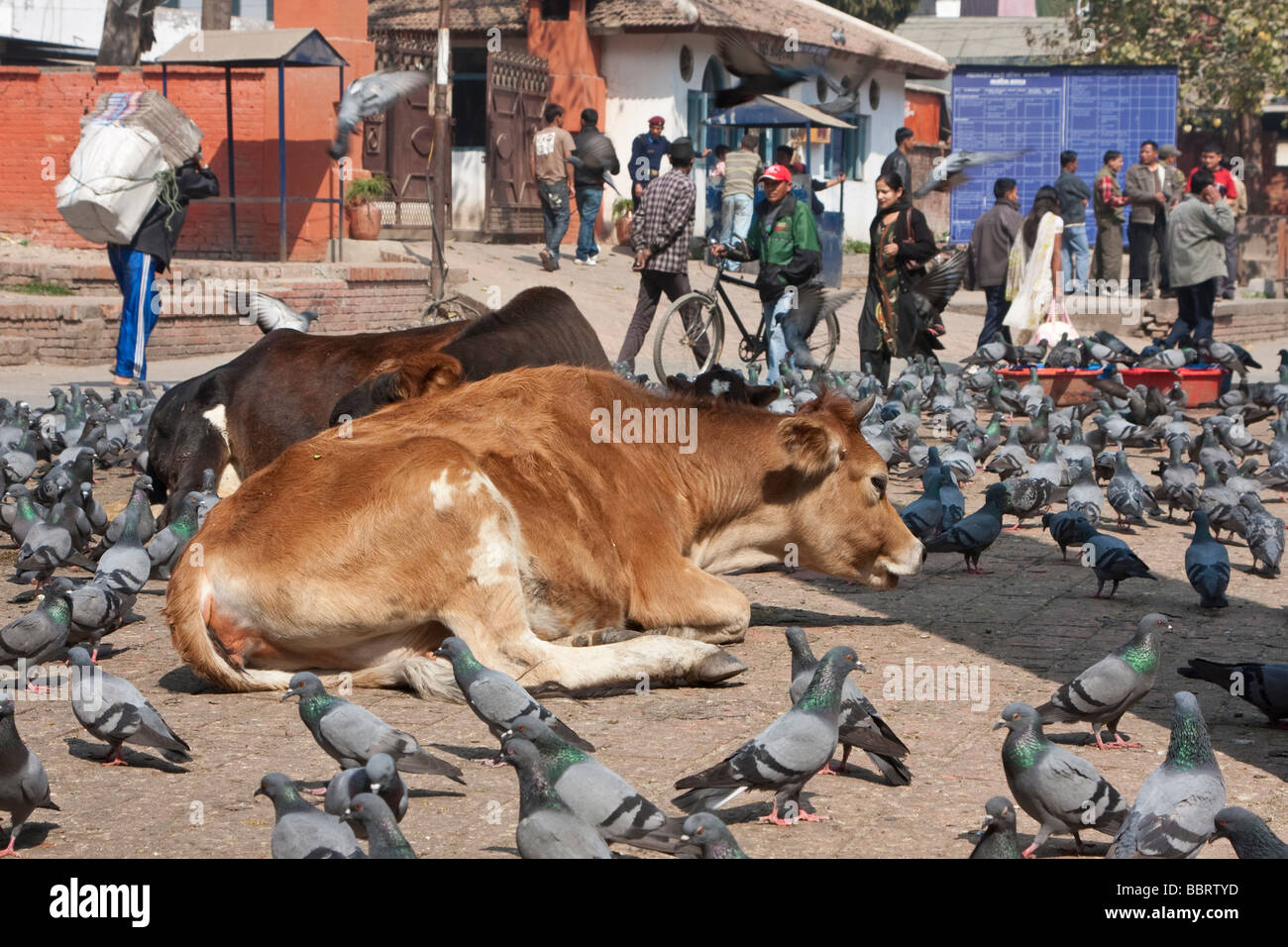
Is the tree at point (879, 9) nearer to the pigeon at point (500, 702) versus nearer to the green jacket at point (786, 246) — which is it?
the green jacket at point (786, 246)

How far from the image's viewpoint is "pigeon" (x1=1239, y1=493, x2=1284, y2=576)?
8.98 m

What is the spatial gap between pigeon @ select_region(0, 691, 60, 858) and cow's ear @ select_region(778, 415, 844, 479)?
3627 millimetres

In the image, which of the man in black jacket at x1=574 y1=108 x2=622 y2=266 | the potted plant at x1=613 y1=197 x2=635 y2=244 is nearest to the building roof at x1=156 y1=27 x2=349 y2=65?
the man in black jacket at x1=574 y1=108 x2=622 y2=266

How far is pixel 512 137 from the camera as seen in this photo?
2873cm

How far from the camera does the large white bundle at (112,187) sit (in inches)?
592

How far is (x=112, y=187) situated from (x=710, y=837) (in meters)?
12.7

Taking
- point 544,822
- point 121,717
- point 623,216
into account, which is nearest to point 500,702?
Answer: point 544,822

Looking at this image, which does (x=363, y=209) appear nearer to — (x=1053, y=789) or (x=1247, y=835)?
(x=1053, y=789)

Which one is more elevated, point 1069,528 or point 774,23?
point 774,23

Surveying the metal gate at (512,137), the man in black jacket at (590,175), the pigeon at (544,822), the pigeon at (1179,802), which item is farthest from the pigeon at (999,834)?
the metal gate at (512,137)

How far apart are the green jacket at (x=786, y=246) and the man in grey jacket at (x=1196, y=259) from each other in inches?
184

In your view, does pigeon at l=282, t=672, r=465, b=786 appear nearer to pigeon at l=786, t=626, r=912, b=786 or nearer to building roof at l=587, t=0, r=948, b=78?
pigeon at l=786, t=626, r=912, b=786

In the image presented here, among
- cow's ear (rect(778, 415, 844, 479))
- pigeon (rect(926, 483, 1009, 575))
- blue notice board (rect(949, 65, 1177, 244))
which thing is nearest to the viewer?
cow's ear (rect(778, 415, 844, 479))
